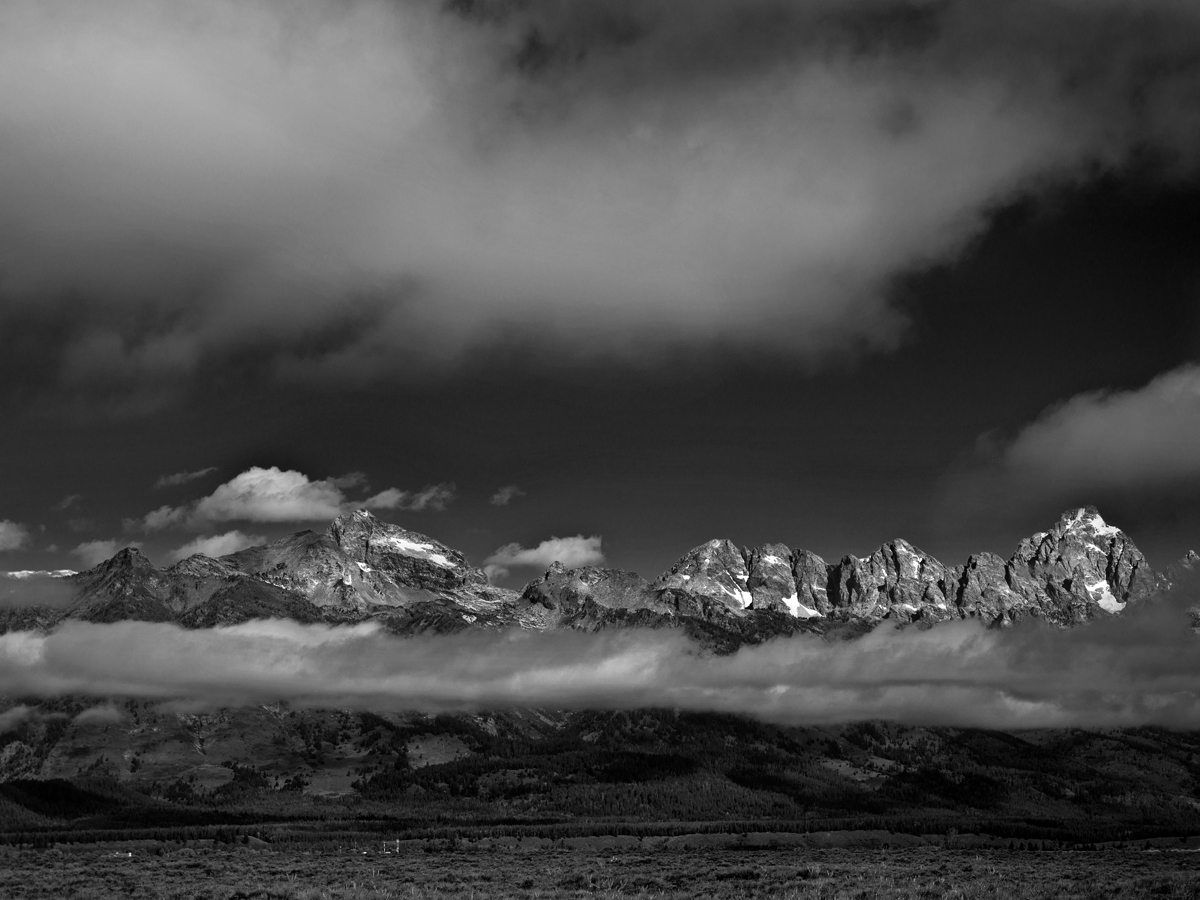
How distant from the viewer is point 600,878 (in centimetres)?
10975

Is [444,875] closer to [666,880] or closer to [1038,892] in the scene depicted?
[666,880]

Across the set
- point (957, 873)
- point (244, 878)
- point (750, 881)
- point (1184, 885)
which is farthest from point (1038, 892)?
point (244, 878)

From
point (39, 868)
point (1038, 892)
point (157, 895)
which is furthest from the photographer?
point (39, 868)

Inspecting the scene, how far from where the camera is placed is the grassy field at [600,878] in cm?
8669

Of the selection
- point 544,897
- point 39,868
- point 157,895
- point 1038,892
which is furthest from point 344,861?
point 1038,892

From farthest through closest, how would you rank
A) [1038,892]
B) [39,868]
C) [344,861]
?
[344,861], [39,868], [1038,892]

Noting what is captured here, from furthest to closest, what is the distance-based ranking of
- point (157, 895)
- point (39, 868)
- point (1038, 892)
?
point (39, 868), point (157, 895), point (1038, 892)

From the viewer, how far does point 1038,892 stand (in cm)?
8438

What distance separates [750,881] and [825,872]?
18143 mm

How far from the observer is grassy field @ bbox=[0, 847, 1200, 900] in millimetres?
86688

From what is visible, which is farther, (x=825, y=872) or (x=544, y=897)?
(x=825, y=872)

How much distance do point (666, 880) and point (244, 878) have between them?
149 ft

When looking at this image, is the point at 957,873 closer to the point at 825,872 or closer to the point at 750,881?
the point at 825,872

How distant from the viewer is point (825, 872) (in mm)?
115062
